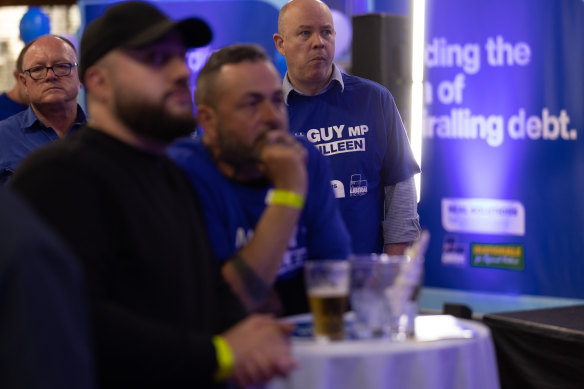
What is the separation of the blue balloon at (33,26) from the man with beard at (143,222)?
4.40 metres

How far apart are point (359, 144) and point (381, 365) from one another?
5.78 ft

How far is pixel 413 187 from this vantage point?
345 cm

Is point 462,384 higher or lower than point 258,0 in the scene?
lower

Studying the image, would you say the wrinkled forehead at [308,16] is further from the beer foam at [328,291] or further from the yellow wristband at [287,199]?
the beer foam at [328,291]

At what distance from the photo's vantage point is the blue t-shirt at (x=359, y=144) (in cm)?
332

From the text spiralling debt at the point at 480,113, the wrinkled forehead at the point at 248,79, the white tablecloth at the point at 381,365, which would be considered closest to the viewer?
the white tablecloth at the point at 381,365

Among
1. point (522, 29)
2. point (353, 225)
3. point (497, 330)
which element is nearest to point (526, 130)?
point (522, 29)

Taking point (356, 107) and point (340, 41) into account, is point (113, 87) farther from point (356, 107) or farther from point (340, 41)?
point (340, 41)

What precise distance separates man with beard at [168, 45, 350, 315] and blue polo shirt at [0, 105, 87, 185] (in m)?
1.44

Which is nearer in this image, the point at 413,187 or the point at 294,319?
the point at 294,319

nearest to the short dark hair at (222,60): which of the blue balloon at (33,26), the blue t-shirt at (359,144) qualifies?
the blue t-shirt at (359,144)

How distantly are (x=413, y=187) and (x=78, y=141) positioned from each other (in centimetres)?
203

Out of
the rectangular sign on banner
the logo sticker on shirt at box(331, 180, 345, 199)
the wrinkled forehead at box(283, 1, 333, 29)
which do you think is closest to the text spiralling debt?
the rectangular sign on banner

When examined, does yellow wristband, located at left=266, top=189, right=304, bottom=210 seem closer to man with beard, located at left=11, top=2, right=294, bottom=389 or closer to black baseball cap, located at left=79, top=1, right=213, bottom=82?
man with beard, located at left=11, top=2, right=294, bottom=389
